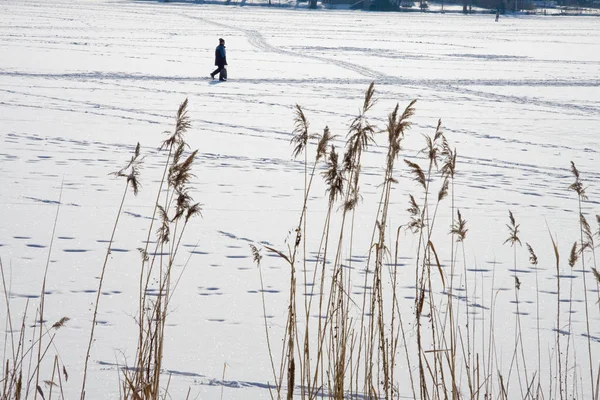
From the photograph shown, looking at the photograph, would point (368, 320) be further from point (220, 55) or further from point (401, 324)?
point (220, 55)

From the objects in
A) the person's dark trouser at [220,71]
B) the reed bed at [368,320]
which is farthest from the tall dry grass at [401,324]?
the person's dark trouser at [220,71]

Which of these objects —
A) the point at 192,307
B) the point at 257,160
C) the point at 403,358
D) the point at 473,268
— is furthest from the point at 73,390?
the point at 257,160

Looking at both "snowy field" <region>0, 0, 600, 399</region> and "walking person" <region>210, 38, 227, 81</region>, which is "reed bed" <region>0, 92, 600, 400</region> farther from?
"walking person" <region>210, 38, 227, 81</region>

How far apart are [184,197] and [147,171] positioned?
6.95 m

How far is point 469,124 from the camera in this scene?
13.9 meters

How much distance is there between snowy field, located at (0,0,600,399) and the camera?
190 inches

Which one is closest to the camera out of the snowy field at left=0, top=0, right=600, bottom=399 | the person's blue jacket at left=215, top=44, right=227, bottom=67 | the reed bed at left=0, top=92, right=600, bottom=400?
the reed bed at left=0, top=92, right=600, bottom=400

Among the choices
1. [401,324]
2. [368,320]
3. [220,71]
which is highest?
[401,324]

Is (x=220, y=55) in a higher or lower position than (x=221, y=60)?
higher

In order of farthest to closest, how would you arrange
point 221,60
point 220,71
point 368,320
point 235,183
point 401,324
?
point 220,71 → point 221,60 → point 235,183 → point 368,320 → point 401,324

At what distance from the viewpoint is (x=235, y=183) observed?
897 centimetres

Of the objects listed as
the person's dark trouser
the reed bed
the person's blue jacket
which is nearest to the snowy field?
the reed bed

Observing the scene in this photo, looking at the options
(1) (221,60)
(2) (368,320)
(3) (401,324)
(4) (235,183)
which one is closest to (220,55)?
(1) (221,60)

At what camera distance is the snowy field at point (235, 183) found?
4.82 m
